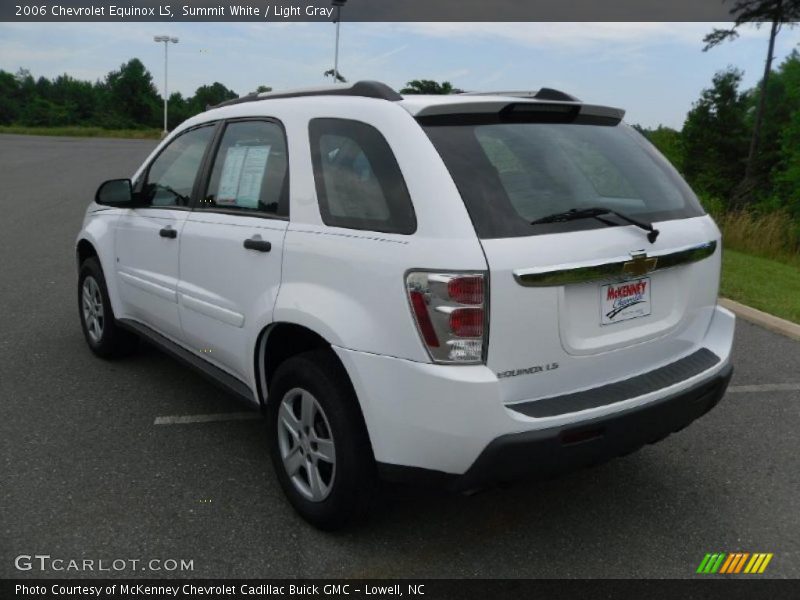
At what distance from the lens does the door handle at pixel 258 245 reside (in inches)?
124

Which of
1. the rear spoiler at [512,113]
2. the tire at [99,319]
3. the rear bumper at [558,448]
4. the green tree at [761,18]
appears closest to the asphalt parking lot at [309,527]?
the tire at [99,319]

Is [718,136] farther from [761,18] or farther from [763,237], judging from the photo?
[763,237]

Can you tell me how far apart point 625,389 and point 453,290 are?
0.84 m

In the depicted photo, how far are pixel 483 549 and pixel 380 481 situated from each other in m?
0.53

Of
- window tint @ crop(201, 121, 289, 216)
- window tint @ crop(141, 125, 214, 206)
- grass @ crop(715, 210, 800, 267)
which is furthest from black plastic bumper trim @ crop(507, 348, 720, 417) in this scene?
grass @ crop(715, 210, 800, 267)

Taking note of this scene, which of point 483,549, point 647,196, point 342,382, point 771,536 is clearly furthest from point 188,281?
point 771,536

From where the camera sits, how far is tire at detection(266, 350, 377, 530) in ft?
9.15

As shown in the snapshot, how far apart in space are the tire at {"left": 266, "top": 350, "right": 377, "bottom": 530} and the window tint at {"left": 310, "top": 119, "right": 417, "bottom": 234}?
580mm

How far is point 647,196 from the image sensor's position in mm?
3082

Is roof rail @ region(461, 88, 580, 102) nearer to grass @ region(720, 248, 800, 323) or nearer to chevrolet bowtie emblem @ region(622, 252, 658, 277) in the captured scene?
chevrolet bowtie emblem @ region(622, 252, 658, 277)

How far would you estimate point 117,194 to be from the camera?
175 inches

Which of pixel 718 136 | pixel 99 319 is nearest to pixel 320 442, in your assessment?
pixel 99 319

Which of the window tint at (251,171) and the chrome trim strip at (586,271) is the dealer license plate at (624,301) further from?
the window tint at (251,171)
